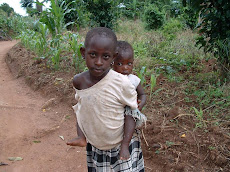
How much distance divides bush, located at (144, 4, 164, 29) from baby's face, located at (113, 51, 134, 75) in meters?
7.55

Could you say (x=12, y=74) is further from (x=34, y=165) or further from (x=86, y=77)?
(x=86, y=77)

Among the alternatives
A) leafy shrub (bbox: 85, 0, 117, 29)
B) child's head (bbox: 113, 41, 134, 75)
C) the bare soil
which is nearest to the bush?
leafy shrub (bbox: 85, 0, 117, 29)

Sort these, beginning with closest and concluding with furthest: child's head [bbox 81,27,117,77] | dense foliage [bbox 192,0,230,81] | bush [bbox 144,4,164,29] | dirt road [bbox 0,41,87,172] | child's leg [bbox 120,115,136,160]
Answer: child's head [bbox 81,27,117,77] → child's leg [bbox 120,115,136,160] → dirt road [bbox 0,41,87,172] → dense foliage [bbox 192,0,230,81] → bush [bbox 144,4,164,29]

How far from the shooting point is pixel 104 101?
48.2 inches

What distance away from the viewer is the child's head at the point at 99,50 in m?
1.17

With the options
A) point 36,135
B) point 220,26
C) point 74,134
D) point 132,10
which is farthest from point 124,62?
point 132,10

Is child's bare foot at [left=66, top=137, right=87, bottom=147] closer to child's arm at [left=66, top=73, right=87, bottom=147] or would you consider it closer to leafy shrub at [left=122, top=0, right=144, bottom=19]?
child's arm at [left=66, top=73, right=87, bottom=147]

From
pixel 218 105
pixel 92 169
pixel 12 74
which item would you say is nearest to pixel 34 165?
pixel 92 169

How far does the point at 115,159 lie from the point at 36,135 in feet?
6.60

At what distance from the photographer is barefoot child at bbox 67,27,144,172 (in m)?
1.20

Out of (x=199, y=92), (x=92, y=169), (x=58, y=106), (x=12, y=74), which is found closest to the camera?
(x=92, y=169)

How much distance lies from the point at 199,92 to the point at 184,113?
1.83ft

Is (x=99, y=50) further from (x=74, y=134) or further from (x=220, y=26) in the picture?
(x=220, y=26)

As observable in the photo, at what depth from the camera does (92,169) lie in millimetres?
1547
